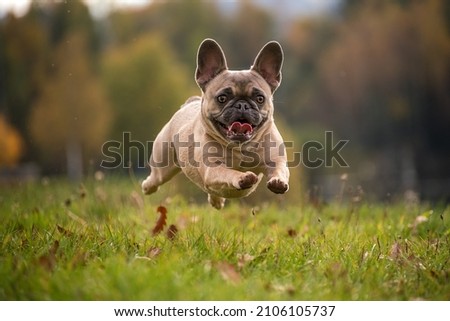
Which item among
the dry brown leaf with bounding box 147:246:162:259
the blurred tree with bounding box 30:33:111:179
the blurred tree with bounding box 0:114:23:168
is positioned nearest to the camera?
the dry brown leaf with bounding box 147:246:162:259

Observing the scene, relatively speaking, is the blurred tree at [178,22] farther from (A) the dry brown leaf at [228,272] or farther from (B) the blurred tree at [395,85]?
(A) the dry brown leaf at [228,272]

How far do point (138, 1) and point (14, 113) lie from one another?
446 inches

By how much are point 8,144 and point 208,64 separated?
21340 millimetres

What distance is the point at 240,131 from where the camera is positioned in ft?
15.2

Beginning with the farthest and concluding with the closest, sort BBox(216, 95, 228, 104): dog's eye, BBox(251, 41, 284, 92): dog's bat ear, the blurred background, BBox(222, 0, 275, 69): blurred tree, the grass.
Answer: BBox(222, 0, 275, 69): blurred tree
the blurred background
BBox(251, 41, 284, 92): dog's bat ear
BBox(216, 95, 228, 104): dog's eye
the grass

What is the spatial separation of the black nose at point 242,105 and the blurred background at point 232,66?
15687 millimetres

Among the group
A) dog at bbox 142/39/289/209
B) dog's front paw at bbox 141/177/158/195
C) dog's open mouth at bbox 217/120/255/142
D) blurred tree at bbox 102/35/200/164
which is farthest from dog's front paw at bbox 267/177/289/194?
blurred tree at bbox 102/35/200/164

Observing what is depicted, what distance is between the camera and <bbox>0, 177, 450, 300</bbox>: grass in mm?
3965

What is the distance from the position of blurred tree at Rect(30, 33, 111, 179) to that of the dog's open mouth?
21.9 metres

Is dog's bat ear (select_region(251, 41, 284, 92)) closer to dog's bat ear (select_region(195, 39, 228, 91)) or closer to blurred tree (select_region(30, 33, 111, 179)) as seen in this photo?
dog's bat ear (select_region(195, 39, 228, 91))

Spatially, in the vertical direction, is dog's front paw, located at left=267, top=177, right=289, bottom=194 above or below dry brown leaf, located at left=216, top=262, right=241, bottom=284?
above

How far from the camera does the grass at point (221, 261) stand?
3965 millimetres

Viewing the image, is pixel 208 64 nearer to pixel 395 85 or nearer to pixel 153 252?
pixel 153 252

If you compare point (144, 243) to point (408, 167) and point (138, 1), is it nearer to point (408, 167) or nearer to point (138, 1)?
point (408, 167)
